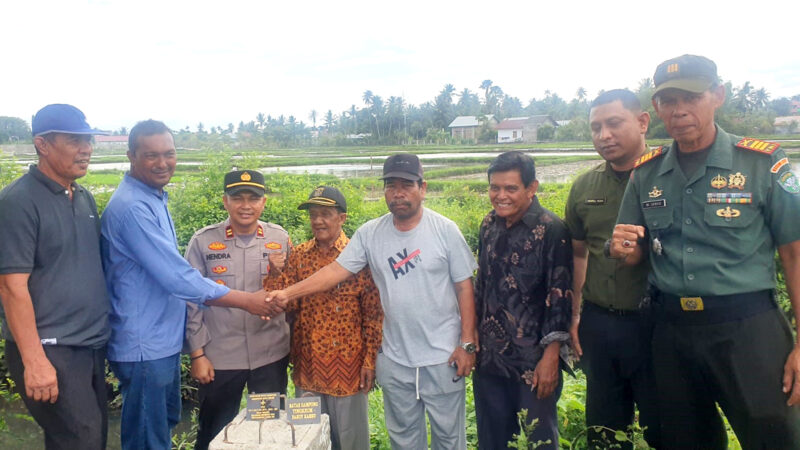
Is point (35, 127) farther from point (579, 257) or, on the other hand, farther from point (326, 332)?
point (579, 257)

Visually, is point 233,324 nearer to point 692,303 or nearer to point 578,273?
point 578,273

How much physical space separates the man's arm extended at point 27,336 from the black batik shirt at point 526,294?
2.11 metres

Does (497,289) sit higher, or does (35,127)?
(35,127)

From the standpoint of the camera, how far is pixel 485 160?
3706cm

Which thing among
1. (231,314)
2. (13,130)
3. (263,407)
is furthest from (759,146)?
(13,130)

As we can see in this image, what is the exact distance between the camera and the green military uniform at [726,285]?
219 centimetres

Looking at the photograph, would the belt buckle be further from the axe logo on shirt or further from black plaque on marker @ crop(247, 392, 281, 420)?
black plaque on marker @ crop(247, 392, 281, 420)

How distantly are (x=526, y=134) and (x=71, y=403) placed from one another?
53.2m

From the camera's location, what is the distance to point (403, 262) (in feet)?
9.18

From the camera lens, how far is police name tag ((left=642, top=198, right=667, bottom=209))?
2447mm

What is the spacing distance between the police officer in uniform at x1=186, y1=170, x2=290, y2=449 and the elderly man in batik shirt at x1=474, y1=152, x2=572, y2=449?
130 centimetres

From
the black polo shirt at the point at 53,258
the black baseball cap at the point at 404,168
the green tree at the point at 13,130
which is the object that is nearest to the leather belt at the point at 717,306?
the black baseball cap at the point at 404,168

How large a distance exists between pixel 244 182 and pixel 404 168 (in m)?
1.01

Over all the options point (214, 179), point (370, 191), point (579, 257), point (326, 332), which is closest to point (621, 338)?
point (579, 257)
